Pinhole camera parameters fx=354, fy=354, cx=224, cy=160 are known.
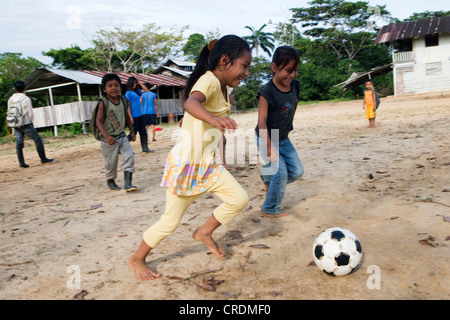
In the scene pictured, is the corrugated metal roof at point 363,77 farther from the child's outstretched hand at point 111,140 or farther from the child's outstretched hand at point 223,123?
the child's outstretched hand at point 223,123

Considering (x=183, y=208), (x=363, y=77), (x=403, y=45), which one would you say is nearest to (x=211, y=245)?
(x=183, y=208)

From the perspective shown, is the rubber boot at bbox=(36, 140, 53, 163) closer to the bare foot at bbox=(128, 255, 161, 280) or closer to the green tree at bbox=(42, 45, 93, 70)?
the bare foot at bbox=(128, 255, 161, 280)

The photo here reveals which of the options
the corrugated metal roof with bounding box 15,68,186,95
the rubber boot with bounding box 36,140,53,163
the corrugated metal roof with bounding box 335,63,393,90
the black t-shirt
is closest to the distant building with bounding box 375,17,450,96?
the corrugated metal roof with bounding box 335,63,393,90

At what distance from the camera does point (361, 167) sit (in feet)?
19.5

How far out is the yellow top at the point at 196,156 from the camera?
2.75 meters

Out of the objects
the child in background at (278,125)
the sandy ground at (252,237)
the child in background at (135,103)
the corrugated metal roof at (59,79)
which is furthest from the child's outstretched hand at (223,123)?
the corrugated metal roof at (59,79)

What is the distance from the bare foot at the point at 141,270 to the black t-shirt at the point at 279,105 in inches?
79.3

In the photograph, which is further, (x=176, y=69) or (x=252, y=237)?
(x=176, y=69)

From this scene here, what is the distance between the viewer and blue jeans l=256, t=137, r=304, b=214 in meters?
4.00

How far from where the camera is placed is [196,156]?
2816 millimetres

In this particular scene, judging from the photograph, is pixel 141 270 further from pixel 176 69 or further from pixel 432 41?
pixel 176 69

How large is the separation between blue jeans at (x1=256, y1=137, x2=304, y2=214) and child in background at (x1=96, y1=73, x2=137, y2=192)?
2.46 m

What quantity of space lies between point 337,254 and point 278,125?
1782 millimetres
